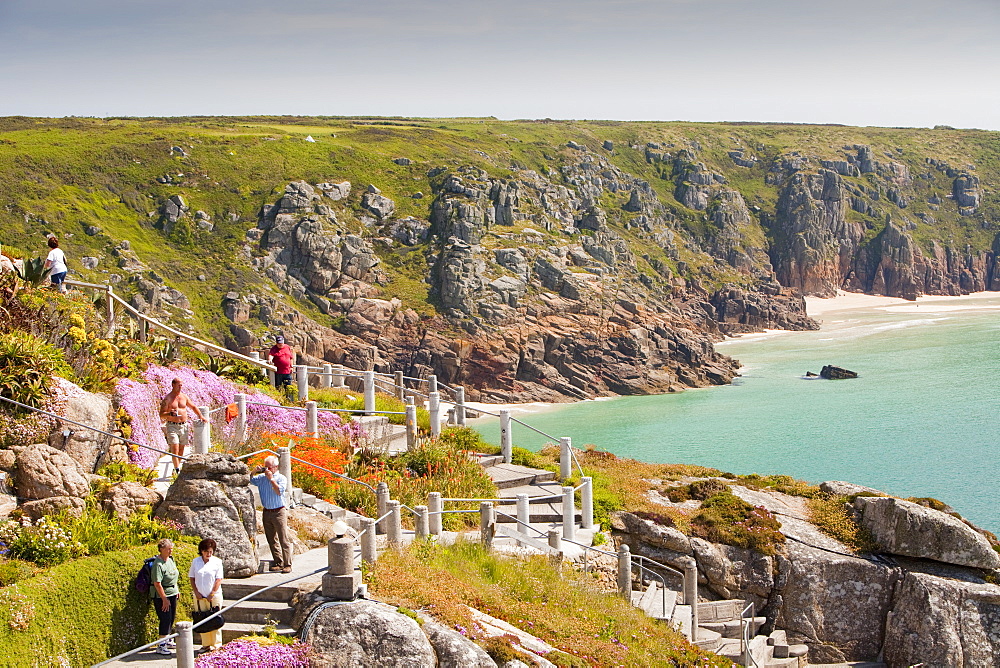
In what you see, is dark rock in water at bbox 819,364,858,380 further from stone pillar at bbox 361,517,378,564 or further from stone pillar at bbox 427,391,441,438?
stone pillar at bbox 361,517,378,564

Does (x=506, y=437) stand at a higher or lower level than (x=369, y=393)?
lower

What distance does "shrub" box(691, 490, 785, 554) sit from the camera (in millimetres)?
22547

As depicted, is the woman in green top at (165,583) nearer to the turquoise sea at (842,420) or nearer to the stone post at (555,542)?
the stone post at (555,542)

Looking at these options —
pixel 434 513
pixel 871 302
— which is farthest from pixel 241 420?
pixel 871 302

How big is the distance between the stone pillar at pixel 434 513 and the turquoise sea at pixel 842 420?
31.9 metres

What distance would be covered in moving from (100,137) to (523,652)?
359 feet

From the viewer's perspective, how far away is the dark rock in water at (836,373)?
9275 cm

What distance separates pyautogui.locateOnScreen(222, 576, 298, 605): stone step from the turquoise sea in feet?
118

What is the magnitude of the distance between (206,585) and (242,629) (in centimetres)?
116

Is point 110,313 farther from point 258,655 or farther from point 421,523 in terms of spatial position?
point 258,655

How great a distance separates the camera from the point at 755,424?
71.6 metres

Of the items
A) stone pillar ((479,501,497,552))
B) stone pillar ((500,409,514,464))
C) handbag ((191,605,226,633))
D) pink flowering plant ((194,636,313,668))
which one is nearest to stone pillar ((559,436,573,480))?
stone pillar ((500,409,514,464))

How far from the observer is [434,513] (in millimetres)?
16578

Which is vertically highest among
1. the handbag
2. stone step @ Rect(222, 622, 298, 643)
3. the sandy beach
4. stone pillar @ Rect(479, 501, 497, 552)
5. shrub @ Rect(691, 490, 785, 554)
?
the handbag
